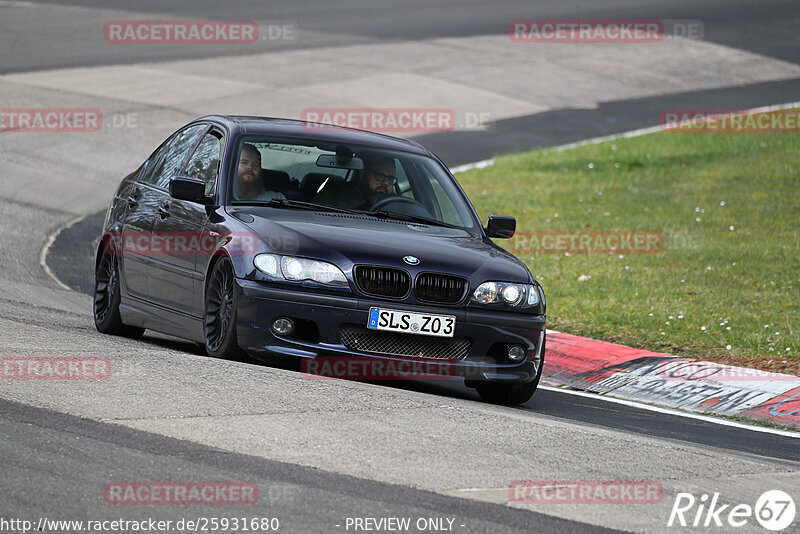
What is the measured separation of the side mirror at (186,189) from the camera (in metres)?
8.16

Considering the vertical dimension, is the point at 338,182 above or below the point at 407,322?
above

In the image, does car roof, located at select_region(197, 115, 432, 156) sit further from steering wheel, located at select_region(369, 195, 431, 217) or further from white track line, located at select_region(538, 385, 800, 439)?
white track line, located at select_region(538, 385, 800, 439)

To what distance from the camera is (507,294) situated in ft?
25.7

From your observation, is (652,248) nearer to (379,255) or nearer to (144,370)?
(379,255)

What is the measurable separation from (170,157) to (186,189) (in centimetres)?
143

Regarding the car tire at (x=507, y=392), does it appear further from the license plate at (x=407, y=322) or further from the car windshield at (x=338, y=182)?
the car windshield at (x=338, y=182)

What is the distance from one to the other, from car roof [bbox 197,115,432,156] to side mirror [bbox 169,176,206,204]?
25.7 inches

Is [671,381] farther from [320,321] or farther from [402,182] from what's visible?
[320,321]

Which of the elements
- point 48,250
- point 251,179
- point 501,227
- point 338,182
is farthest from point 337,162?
point 48,250

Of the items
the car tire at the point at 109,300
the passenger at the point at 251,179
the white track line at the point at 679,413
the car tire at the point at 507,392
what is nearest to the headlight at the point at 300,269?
the passenger at the point at 251,179

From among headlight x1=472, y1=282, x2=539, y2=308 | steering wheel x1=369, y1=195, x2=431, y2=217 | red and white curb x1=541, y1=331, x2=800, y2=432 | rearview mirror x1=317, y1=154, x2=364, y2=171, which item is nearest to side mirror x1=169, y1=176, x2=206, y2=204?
rearview mirror x1=317, y1=154, x2=364, y2=171

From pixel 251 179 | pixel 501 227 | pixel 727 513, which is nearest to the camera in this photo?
pixel 727 513

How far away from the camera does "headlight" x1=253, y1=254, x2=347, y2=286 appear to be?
7.53 m

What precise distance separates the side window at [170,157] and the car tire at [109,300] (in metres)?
0.63
